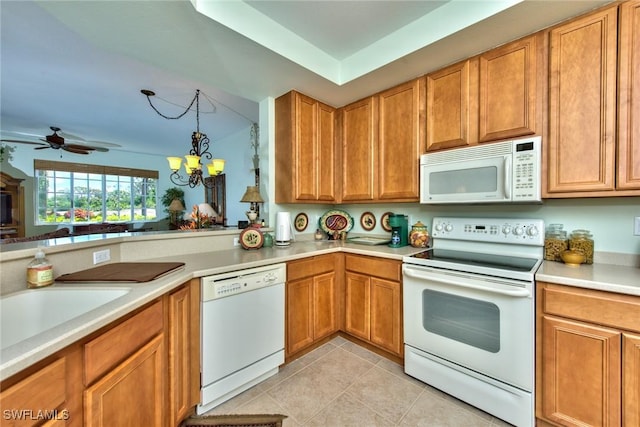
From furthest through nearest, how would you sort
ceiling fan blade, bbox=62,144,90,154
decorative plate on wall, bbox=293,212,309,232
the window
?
the window < ceiling fan blade, bbox=62,144,90,154 < decorative plate on wall, bbox=293,212,309,232

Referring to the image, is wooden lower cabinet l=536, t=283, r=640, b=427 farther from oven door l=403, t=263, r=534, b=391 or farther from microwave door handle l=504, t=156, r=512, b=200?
microwave door handle l=504, t=156, r=512, b=200

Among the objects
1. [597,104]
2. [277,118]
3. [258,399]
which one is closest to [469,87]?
[597,104]

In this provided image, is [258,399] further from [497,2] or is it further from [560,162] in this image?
[497,2]

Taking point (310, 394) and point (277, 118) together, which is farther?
point (277, 118)

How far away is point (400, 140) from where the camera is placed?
219 centimetres

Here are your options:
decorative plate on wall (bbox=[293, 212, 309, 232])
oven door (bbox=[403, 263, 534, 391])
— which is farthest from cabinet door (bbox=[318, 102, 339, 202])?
oven door (bbox=[403, 263, 534, 391])

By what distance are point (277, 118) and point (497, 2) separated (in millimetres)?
1804

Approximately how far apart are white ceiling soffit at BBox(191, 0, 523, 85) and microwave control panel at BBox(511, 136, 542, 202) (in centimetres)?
78

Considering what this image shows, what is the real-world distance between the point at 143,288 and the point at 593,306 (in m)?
2.07

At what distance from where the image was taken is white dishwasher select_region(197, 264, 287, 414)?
1.46 metres

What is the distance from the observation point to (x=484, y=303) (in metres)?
1.49

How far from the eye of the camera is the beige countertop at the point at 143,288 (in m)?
0.59

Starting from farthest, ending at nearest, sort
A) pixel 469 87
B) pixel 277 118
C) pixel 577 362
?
pixel 277 118 → pixel 469 87 → pixel 577 362

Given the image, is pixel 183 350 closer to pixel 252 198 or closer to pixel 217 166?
pixel 252 198
